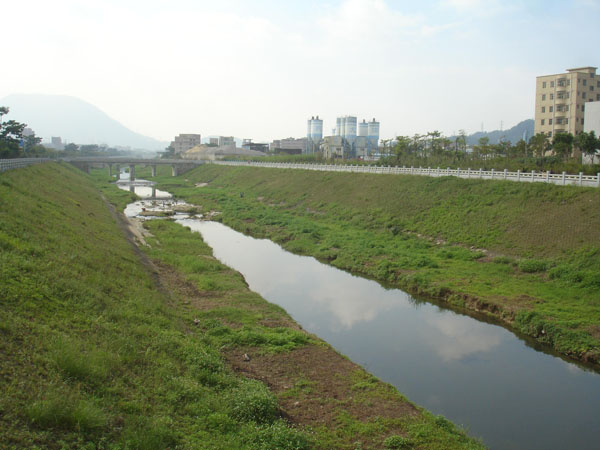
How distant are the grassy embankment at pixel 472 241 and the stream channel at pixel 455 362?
1.09 meters

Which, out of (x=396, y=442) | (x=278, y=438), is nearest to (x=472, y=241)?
(x=396, y=442)

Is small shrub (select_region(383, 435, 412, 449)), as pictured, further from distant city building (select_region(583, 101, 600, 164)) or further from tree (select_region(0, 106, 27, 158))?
tree (select_region(0, 106, 27, 158))

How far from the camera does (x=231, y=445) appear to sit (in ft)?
28.5

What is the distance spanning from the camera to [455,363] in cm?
1570

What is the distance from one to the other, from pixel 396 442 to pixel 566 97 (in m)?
63.4

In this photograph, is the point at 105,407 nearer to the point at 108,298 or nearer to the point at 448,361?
the point at 108,298

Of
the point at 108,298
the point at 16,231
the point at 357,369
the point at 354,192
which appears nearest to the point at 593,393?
the point at 357,369

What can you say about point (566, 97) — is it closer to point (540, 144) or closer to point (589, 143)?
point (540, 144)

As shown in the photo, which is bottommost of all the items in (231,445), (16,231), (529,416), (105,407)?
(529,416)

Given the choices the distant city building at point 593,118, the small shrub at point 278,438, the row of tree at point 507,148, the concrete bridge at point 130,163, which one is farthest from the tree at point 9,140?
the distant city building at point 593,118

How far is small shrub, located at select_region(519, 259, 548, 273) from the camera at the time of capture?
75.4 feet

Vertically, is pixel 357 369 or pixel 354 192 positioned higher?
pixel 354 192

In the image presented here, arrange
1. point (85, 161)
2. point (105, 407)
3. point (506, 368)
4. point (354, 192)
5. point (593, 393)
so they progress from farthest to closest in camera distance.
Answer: point (85, 161)
point (354, 192)
point (506, 368)
point (593, 393)
point (105, 407)

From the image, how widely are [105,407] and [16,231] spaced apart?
9.66 m
